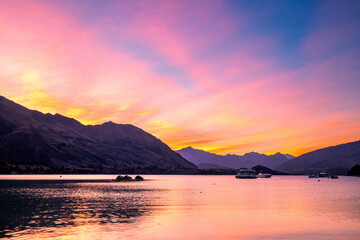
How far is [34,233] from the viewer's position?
1957 inches

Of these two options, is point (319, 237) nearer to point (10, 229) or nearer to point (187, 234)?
point (187, 234)

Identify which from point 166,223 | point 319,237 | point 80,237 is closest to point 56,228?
point 80,237

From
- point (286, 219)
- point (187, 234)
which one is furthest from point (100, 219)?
point (286, 219)

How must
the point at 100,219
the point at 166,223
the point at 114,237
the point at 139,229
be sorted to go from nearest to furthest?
1. the point at 114,237
2. the point at 139,229
3. the point at 166,223
4. the point at 100,219

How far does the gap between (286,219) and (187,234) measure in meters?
24.3

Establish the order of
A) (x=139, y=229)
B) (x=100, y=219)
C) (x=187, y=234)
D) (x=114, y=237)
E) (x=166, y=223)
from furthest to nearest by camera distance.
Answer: (x=100, y=219) → (x=166, y=223) → (x=139, y=229) → (x=187, y=234) → (x=114, y=237)

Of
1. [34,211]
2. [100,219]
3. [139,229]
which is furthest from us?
[34,211]

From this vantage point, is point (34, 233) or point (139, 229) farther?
point (139, 229)

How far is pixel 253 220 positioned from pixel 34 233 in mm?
35959

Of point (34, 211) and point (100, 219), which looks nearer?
point (100, 219)

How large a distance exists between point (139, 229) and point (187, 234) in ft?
25.4

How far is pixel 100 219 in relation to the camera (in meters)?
64.4

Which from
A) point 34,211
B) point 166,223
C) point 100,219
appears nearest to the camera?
point 166,223

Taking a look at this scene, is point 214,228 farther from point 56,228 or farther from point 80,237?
point 56,228
